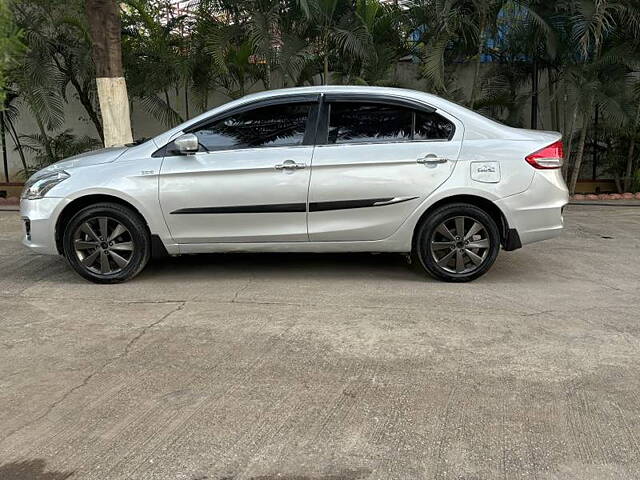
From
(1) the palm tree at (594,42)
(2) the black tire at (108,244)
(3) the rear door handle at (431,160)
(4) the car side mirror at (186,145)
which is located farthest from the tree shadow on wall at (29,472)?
(1) the palm tree at (594,42)

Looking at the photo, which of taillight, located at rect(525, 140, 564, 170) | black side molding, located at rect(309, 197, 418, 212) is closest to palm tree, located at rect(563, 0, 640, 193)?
taillight, located at rect(525, 140, 564, 170)

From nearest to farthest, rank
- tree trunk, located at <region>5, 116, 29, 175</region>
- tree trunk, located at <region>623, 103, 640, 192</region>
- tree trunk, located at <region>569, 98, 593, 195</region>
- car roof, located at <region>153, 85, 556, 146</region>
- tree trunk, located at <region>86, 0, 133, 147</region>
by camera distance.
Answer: car roof, located at <region>153, 85, 556, 146</region> → tree trunk, located at <region>86, 0, 133, 147</region> → tree trunk, located at <region>569, 98, 593, 195</region> → tree trunk, located at <region>623, 103, 640, 192</region> → tree trunk, located at <region>5, 116, 29, 175</region>

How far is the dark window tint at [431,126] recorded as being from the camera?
19.1ft

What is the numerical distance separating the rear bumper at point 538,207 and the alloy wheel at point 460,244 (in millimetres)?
291

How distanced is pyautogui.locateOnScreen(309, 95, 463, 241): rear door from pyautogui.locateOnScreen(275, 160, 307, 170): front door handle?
0.13 metres

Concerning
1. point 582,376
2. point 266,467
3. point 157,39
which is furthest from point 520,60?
point 266,467

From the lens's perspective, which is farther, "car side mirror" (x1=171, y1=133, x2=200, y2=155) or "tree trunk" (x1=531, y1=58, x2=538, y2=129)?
"tree trunk" (x1=531, y1=58, x2=538, y2=129)

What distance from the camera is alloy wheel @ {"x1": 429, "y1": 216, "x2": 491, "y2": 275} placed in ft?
19.0

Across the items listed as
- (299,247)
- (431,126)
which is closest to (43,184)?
(299,247)

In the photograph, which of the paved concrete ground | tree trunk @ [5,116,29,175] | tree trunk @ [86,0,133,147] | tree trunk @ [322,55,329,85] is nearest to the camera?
the paved concrete ground

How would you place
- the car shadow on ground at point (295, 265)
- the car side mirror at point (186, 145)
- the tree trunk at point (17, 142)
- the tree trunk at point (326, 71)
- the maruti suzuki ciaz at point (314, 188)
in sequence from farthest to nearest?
the tree trunk at point (17, 142), the tree trunk at point (326, 71), the car shadow on ground at point (295, 265), the maruti suzuki ciaz at point (314, 188), the car side mirror at point (186, 145)

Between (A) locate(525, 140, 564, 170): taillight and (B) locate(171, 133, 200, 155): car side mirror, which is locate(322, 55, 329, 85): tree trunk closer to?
(B) locate(171, 133, 200, 155): car side mirror

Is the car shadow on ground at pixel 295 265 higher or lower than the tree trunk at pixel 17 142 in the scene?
lower

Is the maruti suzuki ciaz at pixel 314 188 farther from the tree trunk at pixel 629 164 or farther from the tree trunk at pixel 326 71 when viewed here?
the tree trunk at pixel 629 164
